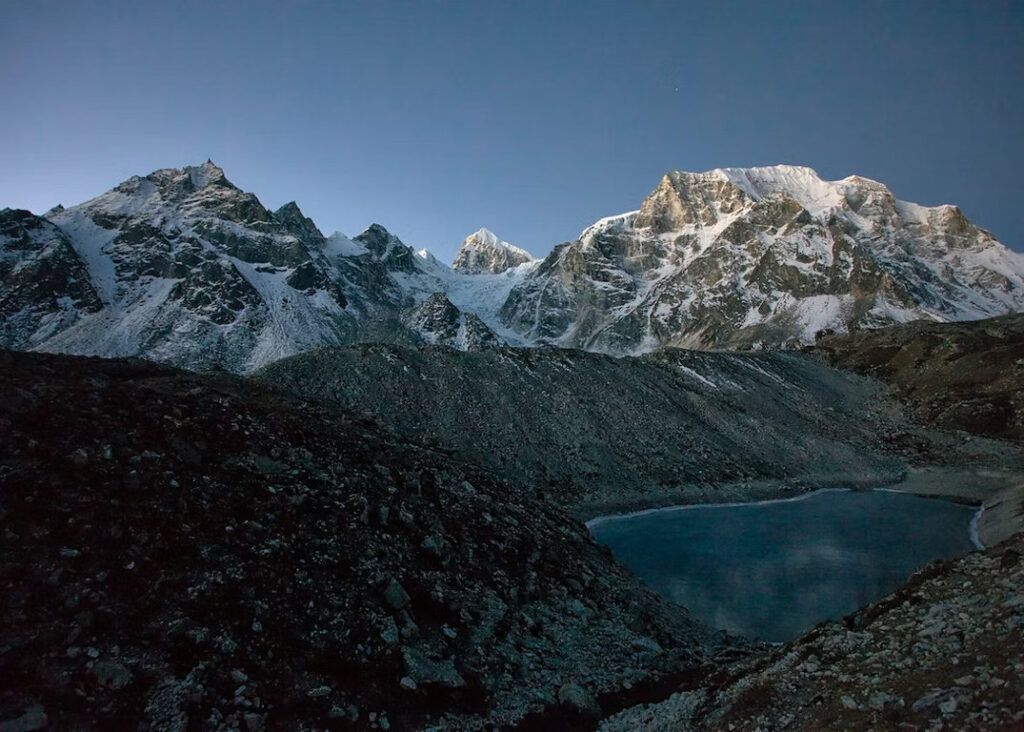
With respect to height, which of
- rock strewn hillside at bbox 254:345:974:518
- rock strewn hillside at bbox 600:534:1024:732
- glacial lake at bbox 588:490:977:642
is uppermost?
rock strewn hillside at bbox 254:345:974:518

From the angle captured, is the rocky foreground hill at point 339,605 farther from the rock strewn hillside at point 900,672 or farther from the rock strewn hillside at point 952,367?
the rock strewn hillside at point 952,367

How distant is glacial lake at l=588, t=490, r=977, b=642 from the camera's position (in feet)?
105

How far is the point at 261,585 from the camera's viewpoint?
16625mm

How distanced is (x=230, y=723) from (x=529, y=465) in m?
42.8

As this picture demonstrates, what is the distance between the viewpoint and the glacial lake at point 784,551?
1258 inches

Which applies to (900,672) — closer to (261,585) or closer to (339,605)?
(339,605)

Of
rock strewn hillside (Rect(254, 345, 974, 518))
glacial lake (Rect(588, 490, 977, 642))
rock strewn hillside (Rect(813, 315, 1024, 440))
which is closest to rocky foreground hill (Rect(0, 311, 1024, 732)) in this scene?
glacial lake (Rect(588, 490, 977, 642))

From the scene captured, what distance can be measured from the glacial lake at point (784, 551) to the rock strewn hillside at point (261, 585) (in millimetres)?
7996

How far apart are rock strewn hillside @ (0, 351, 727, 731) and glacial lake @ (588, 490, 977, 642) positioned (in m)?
8.00

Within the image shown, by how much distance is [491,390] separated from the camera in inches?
2552

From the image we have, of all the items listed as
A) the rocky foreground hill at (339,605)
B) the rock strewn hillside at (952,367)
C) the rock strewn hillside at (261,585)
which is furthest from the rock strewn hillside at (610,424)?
the rock strewn hillside at (261,585)

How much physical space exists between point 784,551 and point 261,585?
36.8 metres

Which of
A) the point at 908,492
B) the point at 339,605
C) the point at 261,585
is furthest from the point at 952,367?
the point at 261,585

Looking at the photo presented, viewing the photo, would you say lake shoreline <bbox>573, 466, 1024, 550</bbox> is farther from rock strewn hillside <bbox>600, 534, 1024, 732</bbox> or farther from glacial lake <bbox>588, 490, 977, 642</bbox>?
rock strewn hillside <bbox>600, 534, 1024, 732</bbox>
